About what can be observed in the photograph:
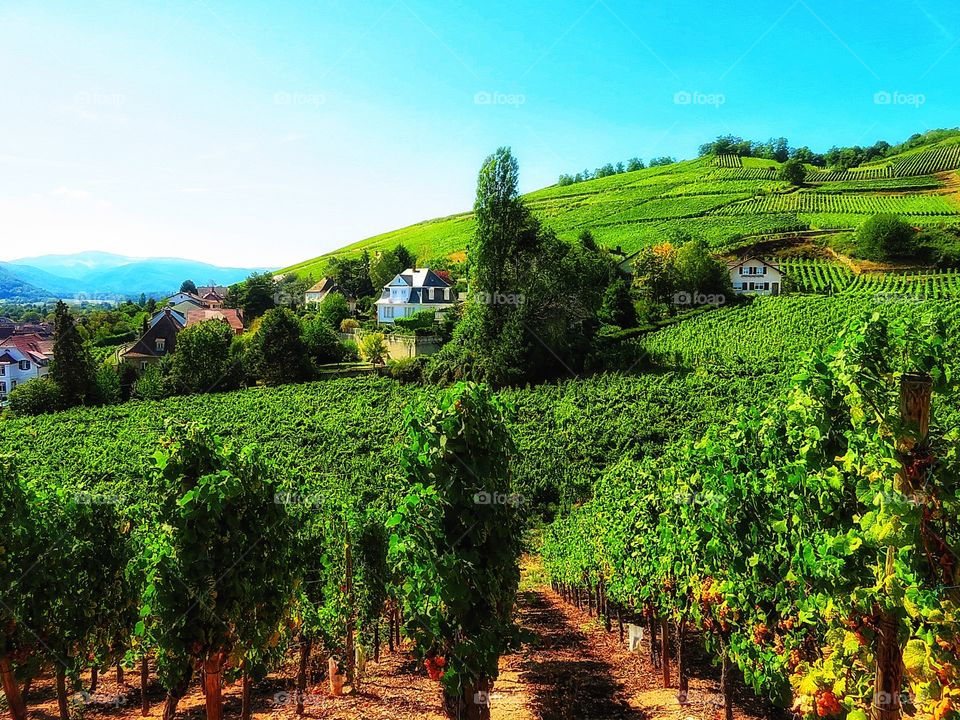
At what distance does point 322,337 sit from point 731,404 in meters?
35.7

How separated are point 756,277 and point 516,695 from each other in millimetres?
55255

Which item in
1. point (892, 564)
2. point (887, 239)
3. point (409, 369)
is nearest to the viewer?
point (892, 564)

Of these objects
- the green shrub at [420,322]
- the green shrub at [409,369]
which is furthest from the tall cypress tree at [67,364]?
the green shrub at [420,322]

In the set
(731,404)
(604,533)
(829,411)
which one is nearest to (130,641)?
(604,533)

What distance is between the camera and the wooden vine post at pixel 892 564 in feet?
13.0

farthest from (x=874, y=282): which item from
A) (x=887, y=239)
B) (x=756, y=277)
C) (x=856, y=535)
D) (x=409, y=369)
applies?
(x=856, y=535)

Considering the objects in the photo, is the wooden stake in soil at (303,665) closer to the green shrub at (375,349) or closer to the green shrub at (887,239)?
the green shrub at (375,349)

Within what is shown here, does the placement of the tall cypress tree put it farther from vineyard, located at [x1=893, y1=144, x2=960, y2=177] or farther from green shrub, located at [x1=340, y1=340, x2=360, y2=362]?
vineyard, located at [x1=893, y1=144, x2=960, y2=177]

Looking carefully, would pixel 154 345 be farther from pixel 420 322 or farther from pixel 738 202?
pixel 738 202

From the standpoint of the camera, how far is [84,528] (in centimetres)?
935

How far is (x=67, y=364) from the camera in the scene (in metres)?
48.3

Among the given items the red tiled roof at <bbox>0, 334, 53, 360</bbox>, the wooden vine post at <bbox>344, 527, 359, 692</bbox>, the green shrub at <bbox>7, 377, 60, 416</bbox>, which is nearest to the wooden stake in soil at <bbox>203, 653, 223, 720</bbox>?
the wooden vine post at <bbox>344, 527, 359, 692</bbox>

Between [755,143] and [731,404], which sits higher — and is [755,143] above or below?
above

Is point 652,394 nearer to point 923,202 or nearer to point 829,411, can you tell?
point 829,411
